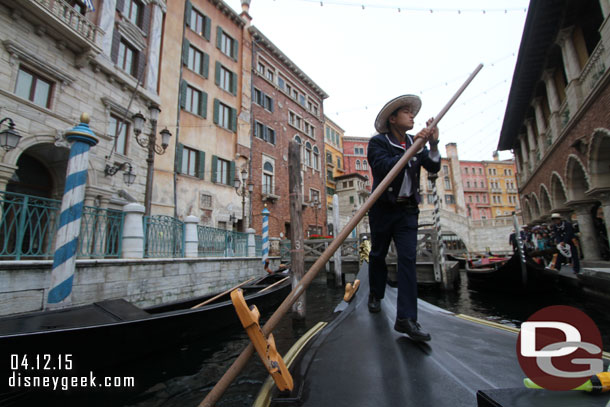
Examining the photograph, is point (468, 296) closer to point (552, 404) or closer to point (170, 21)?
point (552, 404)

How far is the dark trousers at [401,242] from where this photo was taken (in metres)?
1.73

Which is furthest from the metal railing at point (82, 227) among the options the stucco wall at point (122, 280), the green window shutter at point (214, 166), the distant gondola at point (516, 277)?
the distant gondola at point (516, 277)

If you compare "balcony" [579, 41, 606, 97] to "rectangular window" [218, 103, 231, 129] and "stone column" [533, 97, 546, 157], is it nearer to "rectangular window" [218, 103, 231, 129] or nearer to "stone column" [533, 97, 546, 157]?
"stone column" [533, 97, 546, 157]

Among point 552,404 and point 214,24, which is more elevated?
point 214,24

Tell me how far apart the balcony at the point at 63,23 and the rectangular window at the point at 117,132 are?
5.92 feet

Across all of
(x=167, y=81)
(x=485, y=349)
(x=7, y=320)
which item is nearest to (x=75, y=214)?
(x=7, y=320)

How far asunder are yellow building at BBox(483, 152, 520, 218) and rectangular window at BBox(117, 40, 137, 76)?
43.8 m

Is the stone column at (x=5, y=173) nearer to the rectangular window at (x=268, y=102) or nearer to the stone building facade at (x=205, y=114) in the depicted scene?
the stone building facade at (x=205, y=114)

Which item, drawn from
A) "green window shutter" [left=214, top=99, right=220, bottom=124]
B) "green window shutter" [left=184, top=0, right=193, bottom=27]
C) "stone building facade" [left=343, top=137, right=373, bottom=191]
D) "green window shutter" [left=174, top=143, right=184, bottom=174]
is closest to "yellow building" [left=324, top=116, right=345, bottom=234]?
"stone building facade" [left=343, top=137, right=373, bottom=191]

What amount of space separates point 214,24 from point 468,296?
1566 cm

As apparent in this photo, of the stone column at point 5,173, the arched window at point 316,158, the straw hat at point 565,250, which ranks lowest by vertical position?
the straw hat at point 565,250

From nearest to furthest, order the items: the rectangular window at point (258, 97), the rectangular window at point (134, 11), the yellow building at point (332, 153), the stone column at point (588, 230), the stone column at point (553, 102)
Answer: the stone column at point (588, 230) → the stone column at point (553, 102) → the rectangular window at point (134, 11) → the rectangular window at point (258, 97) → the yellow building at point (332, 153)

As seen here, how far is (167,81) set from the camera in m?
11.5

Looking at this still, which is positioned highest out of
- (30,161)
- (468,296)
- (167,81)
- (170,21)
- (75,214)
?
(170,21)
